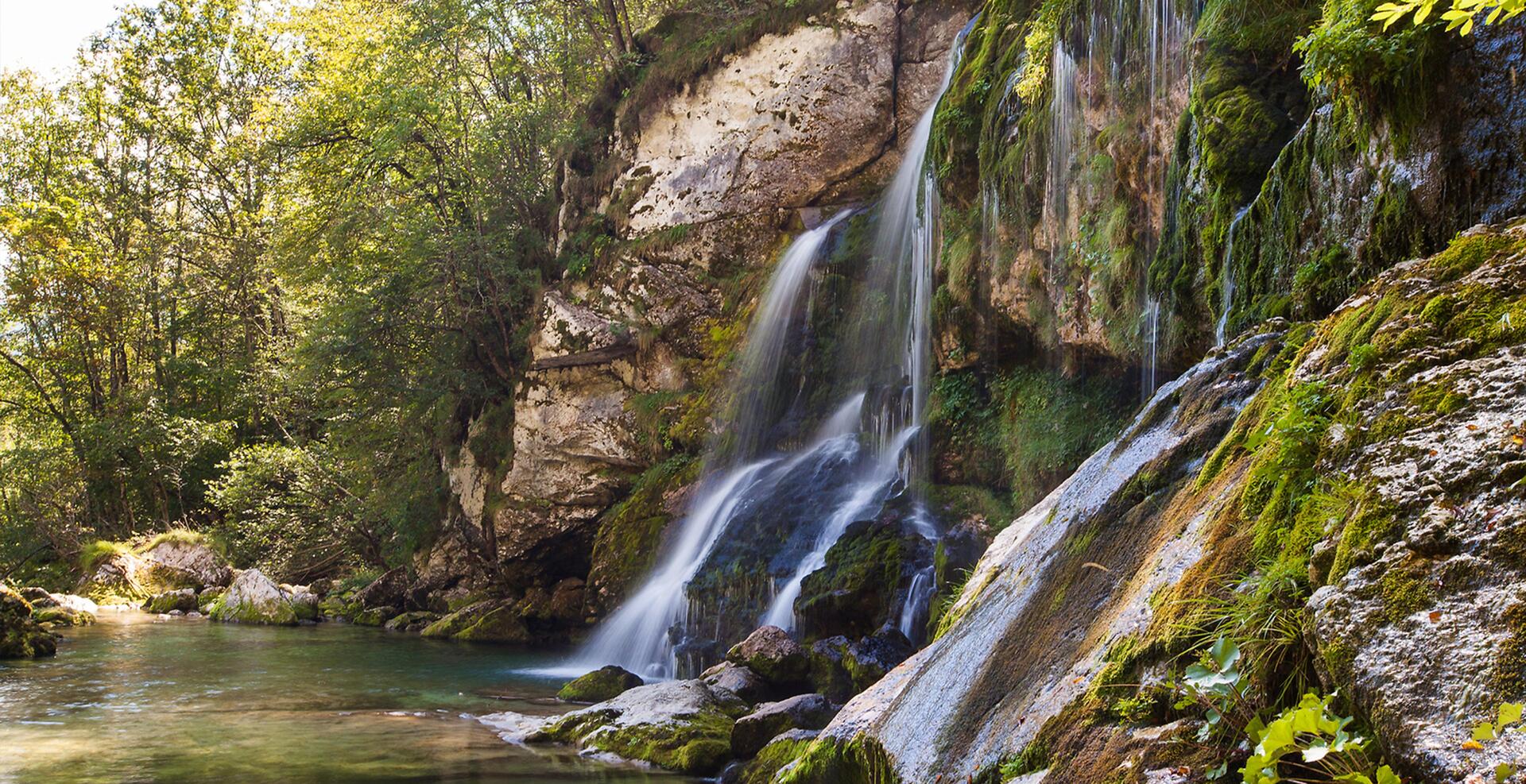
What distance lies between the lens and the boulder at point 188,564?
26.1 metres

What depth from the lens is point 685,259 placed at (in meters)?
19.5

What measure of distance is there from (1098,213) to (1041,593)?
6.97 meters

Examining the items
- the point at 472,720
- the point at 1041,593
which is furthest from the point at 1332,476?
the point at 472,720

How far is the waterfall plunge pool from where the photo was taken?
28.5ft

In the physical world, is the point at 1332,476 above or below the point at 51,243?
below

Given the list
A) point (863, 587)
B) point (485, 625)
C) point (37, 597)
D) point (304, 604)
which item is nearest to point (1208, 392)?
point (863, 587)

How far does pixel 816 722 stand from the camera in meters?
8.65

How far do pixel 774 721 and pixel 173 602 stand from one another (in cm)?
2025

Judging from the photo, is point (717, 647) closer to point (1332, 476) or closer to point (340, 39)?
point (1332, 476)

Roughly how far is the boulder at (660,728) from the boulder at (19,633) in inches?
383

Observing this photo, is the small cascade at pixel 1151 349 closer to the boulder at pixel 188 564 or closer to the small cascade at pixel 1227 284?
the small cascade at pixel 1227 284

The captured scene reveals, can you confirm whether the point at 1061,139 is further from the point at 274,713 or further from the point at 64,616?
the point at 64,616

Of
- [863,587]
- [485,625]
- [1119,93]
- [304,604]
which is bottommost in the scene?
[485,625]

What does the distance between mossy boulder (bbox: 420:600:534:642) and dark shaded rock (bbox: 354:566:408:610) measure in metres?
3.34
